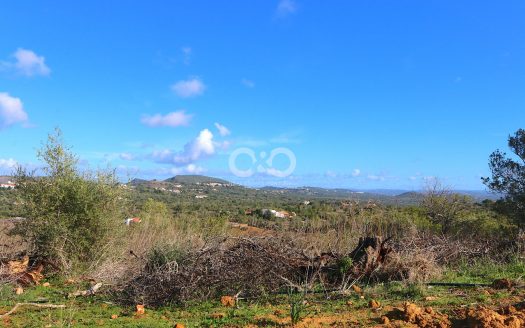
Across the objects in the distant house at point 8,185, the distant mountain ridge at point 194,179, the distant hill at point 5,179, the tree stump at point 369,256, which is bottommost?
the tree stump at point 369,256

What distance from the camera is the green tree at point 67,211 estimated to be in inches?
507

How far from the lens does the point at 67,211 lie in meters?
13.4

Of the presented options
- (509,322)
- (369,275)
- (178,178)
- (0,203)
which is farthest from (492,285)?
(178,178)

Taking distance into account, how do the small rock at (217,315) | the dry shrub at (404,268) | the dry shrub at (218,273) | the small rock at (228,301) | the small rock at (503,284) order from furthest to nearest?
the dry shrub at (404,268), the dry shrub at (218,273), the small rock at (503,284), the small rock at (228,301), the small rock at (217,315)

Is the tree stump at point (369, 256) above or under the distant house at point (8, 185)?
under

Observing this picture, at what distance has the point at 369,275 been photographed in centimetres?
890

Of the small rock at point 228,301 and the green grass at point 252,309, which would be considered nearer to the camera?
the green grass at point 252,309

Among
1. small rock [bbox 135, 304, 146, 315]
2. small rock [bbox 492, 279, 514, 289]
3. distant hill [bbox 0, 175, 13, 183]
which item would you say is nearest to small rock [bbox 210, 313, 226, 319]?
small rock [bbox 135, 304, 146, 315]

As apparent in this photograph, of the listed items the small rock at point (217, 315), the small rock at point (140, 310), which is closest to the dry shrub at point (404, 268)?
the small rock at point (217, 315)

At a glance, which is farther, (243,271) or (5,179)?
(5,179)

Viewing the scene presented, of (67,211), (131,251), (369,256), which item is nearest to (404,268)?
(369,256)

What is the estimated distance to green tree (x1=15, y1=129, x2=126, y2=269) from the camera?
12.9 m

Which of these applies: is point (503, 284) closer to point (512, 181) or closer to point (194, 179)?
point (512, 181)

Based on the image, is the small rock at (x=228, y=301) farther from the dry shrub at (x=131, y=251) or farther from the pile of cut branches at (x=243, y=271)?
the dry shrub at (x=131, y=251)
